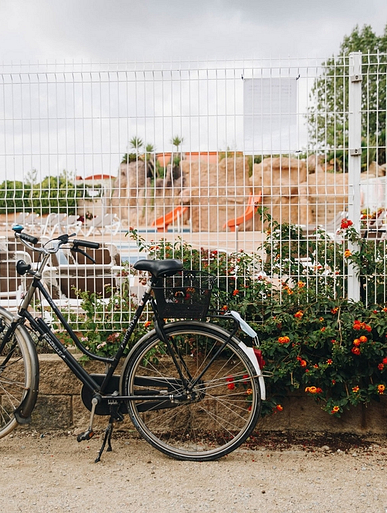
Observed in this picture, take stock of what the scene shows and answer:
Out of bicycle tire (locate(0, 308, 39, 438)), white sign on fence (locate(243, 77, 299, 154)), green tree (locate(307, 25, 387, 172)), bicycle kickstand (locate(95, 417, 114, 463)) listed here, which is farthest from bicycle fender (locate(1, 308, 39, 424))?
green tree (locate(307, 25, 387, 172))

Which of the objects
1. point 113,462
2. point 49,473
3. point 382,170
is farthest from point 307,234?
point 49,473

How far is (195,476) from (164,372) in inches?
33.9

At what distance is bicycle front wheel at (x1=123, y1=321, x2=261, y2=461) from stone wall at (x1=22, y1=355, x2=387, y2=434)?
0.84ft

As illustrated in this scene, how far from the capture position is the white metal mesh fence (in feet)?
14.4

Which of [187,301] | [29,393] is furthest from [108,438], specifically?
[187,301]

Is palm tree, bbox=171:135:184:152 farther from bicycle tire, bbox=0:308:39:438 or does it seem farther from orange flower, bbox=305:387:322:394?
orange flower, bbox=305:387:322:394

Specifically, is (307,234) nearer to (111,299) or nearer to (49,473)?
(111,299)

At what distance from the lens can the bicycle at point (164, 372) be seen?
3867 millimetres

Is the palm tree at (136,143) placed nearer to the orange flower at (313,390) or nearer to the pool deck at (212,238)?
the pool deck at (212,238)

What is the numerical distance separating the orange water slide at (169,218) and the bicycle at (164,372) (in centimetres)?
37

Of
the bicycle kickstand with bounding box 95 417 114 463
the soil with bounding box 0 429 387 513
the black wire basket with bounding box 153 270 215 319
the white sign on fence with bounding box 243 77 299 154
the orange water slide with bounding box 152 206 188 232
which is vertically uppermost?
the white sign on fence with bounding box 243 77 299 154

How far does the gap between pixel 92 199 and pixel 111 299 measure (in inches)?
29.0

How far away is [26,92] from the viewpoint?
453 centimetres

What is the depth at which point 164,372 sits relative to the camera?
4.33 m
